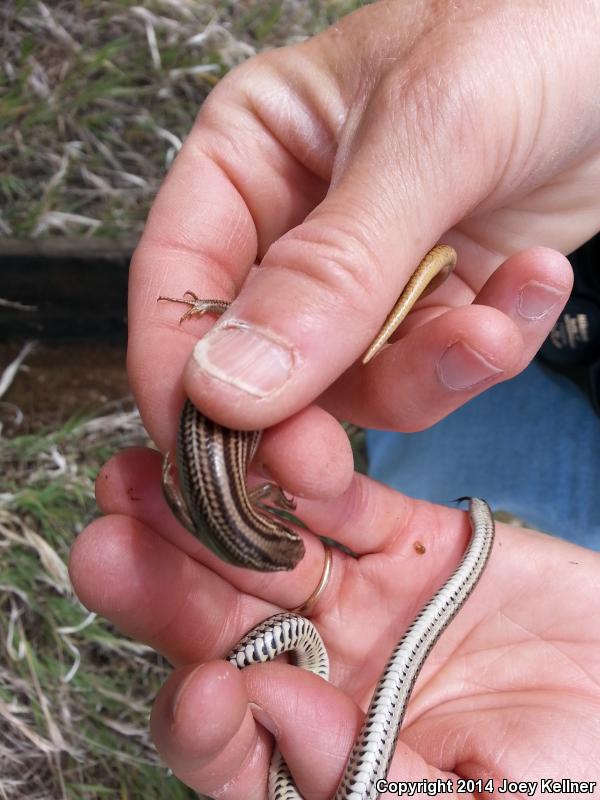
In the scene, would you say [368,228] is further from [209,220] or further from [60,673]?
[60,673]

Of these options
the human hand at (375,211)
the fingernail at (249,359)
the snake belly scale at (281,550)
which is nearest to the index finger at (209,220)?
the human hand at (375,211)

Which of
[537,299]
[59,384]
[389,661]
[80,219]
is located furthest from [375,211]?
[59,384]

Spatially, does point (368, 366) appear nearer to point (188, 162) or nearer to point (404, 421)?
point (404, 421)

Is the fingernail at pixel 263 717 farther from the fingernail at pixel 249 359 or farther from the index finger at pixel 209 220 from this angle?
the fingernail at pixel 249 359

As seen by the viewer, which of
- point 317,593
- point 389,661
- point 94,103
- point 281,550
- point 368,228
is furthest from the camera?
point 94,103

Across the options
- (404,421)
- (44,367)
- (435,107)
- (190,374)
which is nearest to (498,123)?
(435,107)

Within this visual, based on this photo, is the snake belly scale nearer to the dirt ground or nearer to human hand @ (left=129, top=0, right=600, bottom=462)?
human hand @ (left=129, top=0, right=600, bottom=462)
